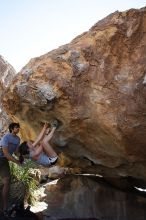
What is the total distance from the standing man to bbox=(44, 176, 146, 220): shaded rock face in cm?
125

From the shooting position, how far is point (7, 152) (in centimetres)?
811

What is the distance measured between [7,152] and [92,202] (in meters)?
2.81

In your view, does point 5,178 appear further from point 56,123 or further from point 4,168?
point 56,123

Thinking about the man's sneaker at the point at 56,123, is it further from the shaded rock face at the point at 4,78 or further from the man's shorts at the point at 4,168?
the shaded rock face at the point at 4,78

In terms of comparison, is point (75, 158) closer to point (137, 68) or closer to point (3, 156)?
point (3, 156)

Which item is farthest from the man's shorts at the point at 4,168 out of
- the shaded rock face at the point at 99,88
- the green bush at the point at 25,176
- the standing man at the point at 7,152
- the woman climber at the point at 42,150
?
the green bush at the point at 25,176

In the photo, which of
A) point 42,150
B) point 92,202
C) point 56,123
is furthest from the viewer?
point 92,202

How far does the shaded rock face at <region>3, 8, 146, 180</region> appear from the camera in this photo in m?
7.32

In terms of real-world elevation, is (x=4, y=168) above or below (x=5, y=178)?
above

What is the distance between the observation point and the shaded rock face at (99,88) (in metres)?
7.32

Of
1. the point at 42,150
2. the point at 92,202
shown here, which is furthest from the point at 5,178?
the point at 92,202

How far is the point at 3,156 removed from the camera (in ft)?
27.7

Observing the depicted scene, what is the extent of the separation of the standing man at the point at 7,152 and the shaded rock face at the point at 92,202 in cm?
125

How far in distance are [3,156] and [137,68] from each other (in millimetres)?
3625
